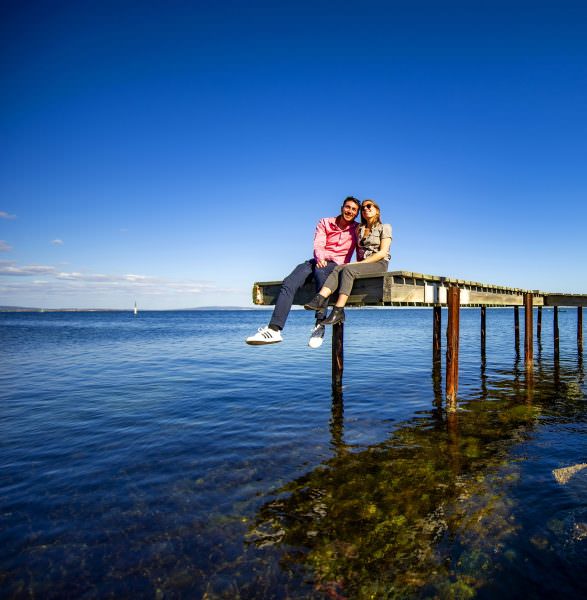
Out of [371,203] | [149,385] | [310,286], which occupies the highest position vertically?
[371,203]

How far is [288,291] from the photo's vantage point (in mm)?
7238

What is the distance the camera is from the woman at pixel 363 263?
23.3 feet

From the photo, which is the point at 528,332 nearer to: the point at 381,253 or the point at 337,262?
the point at 381,253

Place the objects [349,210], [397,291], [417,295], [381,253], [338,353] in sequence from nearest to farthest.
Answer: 1. [397,291]
2. [381,253]
3. [349,210]
4. [417,295]
5. [338,353]

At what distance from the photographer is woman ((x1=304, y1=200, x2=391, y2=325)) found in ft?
23.3

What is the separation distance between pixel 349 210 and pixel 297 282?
1.78 metres

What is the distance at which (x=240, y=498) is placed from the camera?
4.94 meters

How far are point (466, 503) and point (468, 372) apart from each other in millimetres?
11643

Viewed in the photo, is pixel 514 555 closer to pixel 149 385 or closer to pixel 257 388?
pixel 257 388

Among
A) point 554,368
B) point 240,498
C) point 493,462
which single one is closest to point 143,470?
point 240,498

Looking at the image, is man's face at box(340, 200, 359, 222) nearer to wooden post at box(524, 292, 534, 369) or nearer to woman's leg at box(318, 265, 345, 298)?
woman's leg at box(318, 265, 345, 298)

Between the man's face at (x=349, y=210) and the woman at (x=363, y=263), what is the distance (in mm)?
200

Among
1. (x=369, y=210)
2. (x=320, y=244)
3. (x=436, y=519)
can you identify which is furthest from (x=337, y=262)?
(x=436, y=519)

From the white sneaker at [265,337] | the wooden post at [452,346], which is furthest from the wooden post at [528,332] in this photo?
the white sneaker at [265,337]
